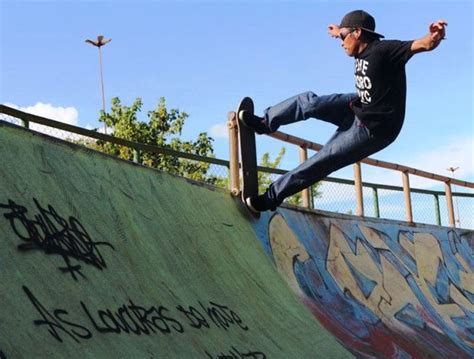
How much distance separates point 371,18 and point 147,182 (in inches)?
89.6

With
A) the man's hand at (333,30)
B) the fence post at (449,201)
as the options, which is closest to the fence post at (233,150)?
the man's hand at (333,30)

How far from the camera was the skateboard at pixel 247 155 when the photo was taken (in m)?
6.63

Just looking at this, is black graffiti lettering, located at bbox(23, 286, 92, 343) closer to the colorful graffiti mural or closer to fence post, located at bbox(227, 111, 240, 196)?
the colorful graffiti mural

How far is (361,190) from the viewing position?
9.59 m

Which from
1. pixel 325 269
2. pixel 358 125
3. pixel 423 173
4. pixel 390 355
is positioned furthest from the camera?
pixel 423 173

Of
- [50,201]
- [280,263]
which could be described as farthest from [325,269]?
[50,201]

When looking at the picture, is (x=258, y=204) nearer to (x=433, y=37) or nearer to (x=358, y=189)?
(x=433, y=37)

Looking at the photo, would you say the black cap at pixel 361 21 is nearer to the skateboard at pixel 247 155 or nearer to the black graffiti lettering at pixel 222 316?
the skateboard at pixel 247 155

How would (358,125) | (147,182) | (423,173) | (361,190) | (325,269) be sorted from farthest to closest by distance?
(423,173)
(361,190)
(325,269)
(358,125)
(147,182)

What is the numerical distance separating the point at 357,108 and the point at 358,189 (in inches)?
166

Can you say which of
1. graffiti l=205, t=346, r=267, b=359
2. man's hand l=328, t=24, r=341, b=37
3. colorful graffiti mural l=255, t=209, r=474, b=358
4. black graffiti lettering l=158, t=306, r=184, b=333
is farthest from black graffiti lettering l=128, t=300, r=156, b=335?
man's hand l=328, t=24, r=341, b=37

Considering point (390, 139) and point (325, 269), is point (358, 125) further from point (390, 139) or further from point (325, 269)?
point (325, 269)

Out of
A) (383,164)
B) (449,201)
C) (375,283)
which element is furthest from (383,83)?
(449,201)

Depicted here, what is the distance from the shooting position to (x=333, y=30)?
5.42 m
